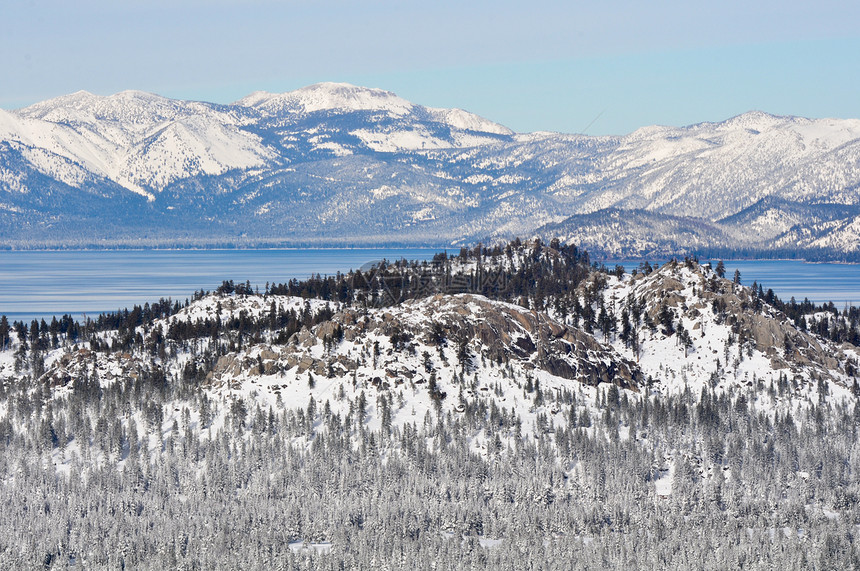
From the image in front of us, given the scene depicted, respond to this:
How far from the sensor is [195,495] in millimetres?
199250

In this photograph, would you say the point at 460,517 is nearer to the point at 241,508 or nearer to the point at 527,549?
the point at 527,549

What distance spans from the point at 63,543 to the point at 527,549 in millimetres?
73017

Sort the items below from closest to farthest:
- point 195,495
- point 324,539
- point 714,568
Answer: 1. point 714,568
2. point 324,539
3. point 195,495

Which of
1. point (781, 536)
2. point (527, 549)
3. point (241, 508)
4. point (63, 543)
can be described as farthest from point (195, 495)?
point (781, 536)

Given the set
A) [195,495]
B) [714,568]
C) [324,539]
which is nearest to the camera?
[714,568]

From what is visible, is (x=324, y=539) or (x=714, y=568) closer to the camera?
(x=714, y=568)

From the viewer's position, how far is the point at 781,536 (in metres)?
188

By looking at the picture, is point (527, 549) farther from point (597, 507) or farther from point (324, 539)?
point (324, 539)

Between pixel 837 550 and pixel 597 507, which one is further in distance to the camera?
pixel 597 507

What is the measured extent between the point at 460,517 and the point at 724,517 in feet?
147

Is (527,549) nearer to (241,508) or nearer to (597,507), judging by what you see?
(597,507)

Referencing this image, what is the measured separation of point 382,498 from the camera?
648 feet

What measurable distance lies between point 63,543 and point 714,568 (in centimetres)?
10098

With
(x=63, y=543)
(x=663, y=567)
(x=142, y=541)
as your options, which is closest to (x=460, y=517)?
(x=663, y=567)
